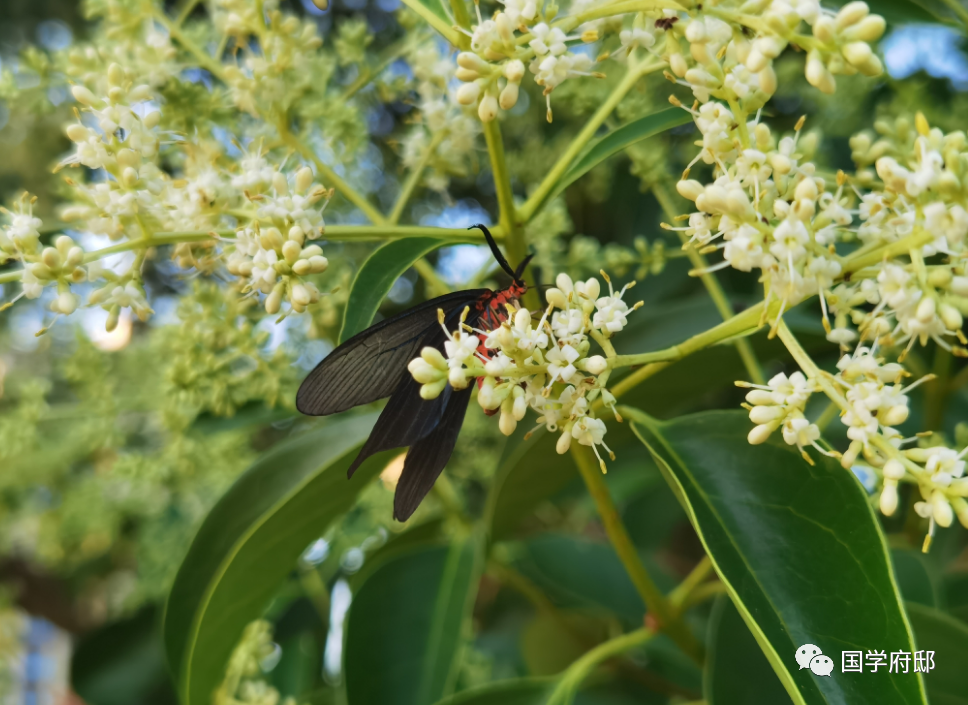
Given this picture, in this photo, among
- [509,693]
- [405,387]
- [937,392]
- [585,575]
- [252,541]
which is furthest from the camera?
[585,575]

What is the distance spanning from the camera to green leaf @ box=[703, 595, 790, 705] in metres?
0.75

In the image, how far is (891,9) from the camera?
826mm

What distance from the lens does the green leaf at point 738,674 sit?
0.75 meters

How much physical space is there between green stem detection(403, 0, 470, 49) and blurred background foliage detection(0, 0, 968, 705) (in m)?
0.29

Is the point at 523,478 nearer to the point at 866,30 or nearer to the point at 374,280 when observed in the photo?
the point at 374,280

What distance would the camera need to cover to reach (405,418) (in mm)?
542

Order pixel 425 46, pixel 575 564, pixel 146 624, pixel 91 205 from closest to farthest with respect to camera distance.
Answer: pixel 91 205, pixel 425 46, pixel 575 564, pixel 146 624

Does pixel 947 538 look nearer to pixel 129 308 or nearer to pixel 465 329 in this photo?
pixel 465 329

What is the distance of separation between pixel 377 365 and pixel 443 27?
0.27m

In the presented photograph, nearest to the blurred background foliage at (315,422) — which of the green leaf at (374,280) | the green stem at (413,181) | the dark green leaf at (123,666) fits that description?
the dark green leaf at (123,666)

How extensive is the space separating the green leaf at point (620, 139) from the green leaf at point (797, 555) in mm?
233

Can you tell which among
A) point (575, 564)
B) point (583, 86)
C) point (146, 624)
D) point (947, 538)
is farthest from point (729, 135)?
point (146, 624)

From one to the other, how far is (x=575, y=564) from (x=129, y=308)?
0.89 meters

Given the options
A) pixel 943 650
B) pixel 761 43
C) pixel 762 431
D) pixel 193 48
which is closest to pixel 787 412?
pixel 762 431
